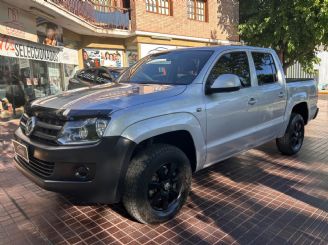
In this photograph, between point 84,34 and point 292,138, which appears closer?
point 292,138

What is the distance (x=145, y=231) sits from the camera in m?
3.24

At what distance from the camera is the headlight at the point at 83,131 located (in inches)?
111

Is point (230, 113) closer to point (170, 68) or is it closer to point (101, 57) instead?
point (170, 68)

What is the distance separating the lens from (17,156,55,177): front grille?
294 centimetres

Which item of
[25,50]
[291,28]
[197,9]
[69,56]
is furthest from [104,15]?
[291,28]

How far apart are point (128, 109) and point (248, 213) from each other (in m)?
1.82

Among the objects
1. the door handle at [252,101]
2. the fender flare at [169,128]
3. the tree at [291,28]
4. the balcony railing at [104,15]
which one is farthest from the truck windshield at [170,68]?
the tree at [291,28]

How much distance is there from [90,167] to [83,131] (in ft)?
1.05

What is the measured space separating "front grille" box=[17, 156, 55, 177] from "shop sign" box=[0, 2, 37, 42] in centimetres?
783

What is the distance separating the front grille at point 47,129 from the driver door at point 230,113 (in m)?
1.64

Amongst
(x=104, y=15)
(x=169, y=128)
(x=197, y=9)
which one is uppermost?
(x=197, y=9)

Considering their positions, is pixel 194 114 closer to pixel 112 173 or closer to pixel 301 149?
pixel 112 173

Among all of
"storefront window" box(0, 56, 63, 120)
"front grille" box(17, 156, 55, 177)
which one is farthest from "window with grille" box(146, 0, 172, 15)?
"front grille" box(17, 156, 55, 177)

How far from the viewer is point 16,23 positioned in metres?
10.5
